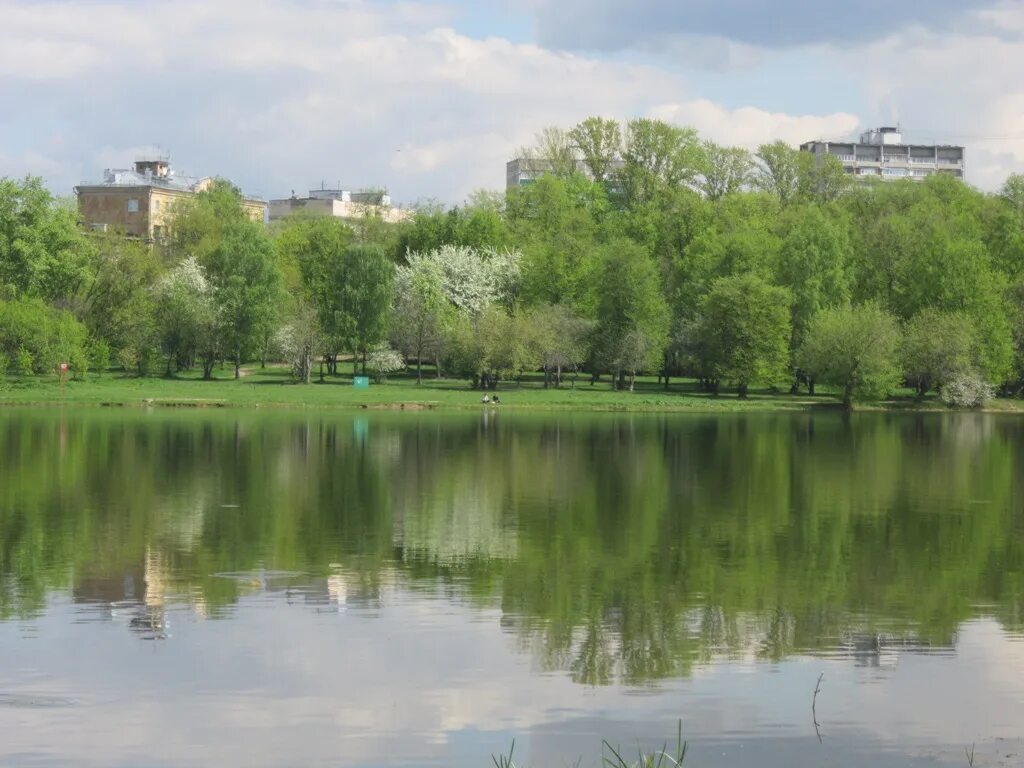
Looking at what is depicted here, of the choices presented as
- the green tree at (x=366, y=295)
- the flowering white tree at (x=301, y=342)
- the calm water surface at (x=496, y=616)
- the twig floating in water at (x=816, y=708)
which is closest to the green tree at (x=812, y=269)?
the green tree at (x=366, y=295)

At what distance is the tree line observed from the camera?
89.0 m

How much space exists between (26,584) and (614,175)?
3981 inches

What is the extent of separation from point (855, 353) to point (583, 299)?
21712 millimetres

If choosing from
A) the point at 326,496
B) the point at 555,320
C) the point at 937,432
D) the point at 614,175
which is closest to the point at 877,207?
the point at 614,175

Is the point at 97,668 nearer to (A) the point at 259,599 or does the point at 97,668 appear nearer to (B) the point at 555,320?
(A) the point at 259,599

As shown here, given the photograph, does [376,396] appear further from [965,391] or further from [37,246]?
[965,391]

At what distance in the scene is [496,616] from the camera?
19.6 meters

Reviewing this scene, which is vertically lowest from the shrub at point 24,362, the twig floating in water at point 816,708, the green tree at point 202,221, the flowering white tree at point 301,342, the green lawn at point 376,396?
the twig floating in water at point 816,708

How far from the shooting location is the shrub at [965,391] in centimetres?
8875

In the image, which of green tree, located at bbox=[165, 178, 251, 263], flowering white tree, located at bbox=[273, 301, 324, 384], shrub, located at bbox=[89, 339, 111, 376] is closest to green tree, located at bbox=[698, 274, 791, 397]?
flowering white tree, located at bbox=[273, 301, 324, 384]

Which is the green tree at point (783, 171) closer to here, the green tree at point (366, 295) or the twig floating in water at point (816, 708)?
the green tree at point (366, 295)

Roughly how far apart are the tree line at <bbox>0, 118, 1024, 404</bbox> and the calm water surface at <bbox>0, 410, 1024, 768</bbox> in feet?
159

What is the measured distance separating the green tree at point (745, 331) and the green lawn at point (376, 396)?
A: 6.29ft

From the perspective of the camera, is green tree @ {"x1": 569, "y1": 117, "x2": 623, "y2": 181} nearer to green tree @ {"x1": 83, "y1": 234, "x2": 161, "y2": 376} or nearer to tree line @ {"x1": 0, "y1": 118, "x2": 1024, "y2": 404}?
tree line @ {"x1": 0, "y1": 118, "x2": 1024, "y2": 404}
